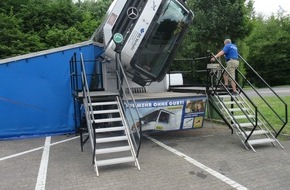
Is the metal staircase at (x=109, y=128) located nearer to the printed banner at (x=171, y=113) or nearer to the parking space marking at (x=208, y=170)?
the printed banner at (x=171, y=113)

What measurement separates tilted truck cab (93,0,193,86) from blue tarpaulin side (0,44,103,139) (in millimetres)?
1790

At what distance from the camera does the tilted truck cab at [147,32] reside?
8.12m

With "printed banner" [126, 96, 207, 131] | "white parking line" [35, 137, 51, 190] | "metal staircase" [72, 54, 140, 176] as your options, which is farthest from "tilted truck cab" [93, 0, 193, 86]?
"white parking line" [35, 137, 51, 190]

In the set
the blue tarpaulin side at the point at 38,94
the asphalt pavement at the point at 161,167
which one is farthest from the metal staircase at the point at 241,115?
the blue tarpaulin side at the point at 38,94

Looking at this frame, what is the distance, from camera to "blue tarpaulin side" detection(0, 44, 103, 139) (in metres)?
9.41

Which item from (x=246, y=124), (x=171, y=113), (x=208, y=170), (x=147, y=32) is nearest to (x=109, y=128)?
(x=171, y=113)

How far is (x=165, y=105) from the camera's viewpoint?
26.1ft

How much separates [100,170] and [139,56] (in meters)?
3.32

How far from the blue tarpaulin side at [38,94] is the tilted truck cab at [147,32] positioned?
1.79 metres

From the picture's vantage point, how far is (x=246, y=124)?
7887 mm

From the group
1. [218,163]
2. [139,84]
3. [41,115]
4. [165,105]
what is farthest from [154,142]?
[41,115]

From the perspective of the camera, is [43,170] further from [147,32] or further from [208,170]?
[147,32]

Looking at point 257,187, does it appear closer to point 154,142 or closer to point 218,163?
point 218,163

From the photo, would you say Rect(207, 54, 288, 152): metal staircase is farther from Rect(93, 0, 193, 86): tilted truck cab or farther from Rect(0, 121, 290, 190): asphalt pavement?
Rect(93, 0, 193, 86): tilted truck cab
